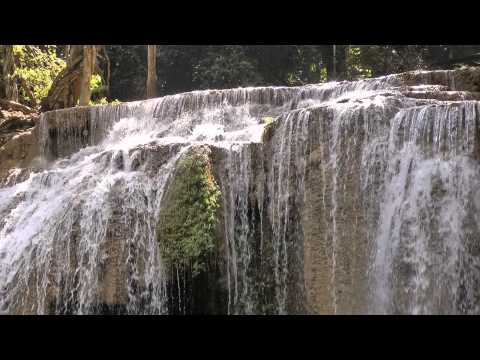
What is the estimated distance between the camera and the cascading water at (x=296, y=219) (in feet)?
19.6

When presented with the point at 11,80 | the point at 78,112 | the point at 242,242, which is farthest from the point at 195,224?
the point at 11,80

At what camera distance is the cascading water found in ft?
19.6

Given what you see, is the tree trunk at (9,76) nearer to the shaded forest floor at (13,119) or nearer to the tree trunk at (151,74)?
the shaded forest floor at (13,119)

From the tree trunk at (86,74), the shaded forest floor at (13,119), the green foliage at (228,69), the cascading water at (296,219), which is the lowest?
the cascading water at (296,219)

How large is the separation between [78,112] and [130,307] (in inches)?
260

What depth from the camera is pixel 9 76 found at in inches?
658

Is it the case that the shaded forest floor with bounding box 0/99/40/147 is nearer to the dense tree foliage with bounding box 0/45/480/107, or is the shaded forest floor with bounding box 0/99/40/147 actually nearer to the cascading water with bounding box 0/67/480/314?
the cascading water with bounding box 0/67/480/314

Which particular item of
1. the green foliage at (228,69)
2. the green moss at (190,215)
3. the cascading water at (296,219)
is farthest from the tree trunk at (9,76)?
the green moss at (190,215)

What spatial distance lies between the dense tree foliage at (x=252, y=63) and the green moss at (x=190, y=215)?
1380 cm

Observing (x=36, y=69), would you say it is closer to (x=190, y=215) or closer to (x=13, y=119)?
(x=13, y=119)

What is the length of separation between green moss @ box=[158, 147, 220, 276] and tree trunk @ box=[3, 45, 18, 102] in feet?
36.2

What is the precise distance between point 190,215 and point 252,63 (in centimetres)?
1688

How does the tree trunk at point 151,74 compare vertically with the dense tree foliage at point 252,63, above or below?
below
